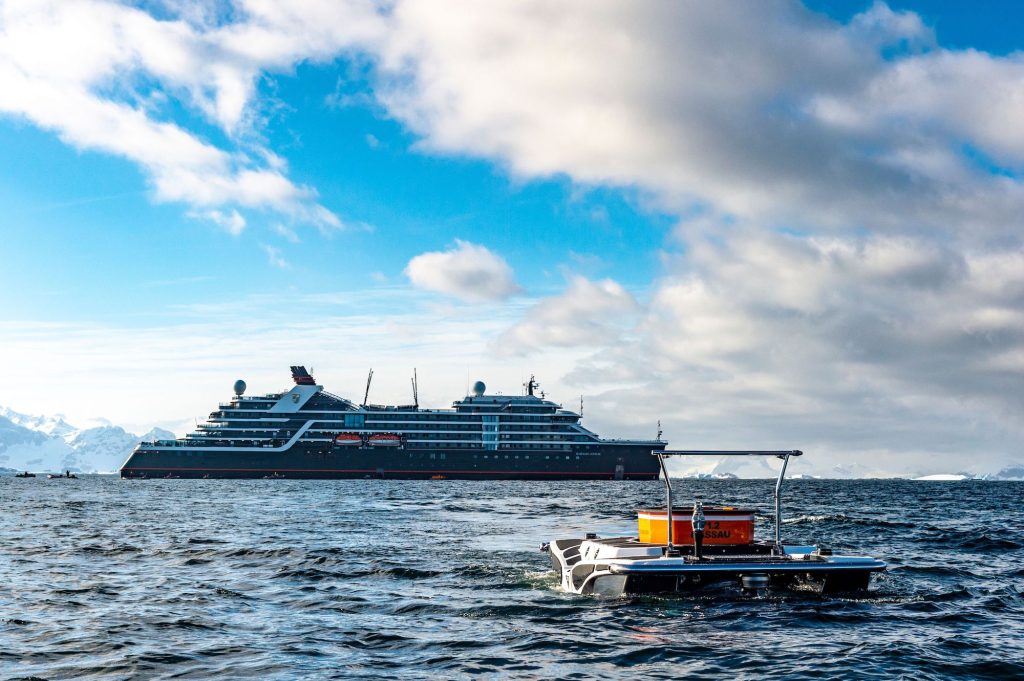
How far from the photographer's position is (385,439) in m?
138

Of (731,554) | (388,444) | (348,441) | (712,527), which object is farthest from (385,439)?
(731,554)

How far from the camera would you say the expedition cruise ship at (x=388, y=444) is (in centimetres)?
13725

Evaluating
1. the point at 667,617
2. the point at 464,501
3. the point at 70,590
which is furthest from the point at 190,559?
the point at 464,501

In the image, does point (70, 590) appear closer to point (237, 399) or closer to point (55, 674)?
point (55, 674)

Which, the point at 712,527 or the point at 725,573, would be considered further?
the point at 712,527

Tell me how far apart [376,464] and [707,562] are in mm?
121447

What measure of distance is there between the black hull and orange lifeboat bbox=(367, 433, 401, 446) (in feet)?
3.36

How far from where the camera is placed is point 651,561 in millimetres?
19766

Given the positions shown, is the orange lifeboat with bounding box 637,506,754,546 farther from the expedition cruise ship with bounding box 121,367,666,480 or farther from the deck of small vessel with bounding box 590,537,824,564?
the expedition cruise ship with bounding box 121,367,666,480

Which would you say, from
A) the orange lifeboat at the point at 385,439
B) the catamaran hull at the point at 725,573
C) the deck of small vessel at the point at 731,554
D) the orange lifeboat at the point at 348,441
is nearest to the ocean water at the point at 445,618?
the catamaran hull at the point at 725,573

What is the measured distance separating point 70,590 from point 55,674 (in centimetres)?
941

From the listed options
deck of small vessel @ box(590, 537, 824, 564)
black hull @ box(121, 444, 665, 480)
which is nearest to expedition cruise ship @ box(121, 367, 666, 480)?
black hull @ box(121, 444, 665, 480)

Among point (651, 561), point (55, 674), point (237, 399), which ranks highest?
point (237, 399)

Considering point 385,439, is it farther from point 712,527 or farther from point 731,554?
point 731,554
